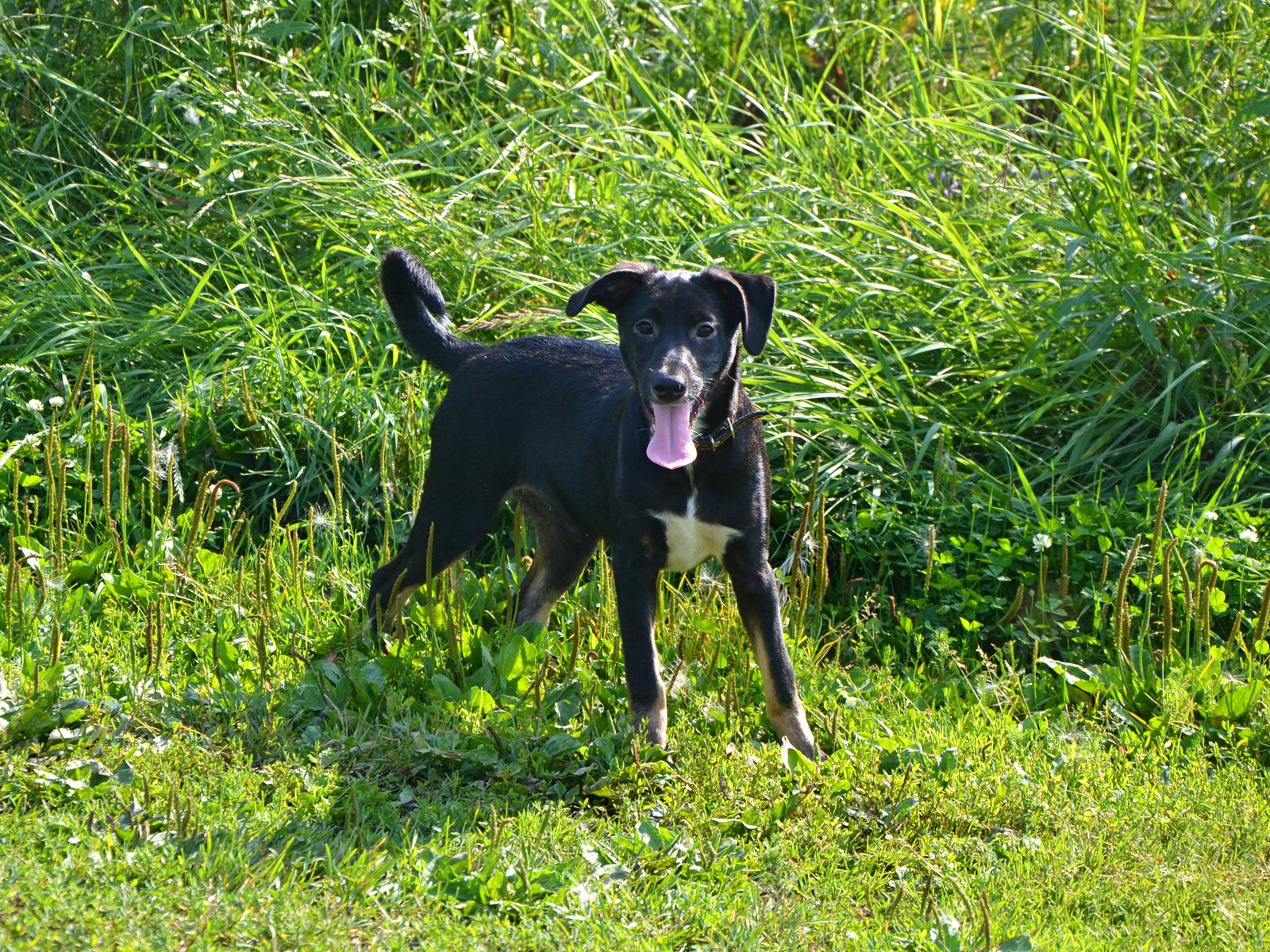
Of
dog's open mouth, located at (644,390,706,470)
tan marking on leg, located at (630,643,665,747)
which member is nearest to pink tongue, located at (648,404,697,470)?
dog's open mouth, located at (644,390,706,470)

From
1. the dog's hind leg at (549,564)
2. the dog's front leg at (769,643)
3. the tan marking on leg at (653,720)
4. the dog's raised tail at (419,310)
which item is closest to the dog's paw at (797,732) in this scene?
the dog's front leg at (769,643)

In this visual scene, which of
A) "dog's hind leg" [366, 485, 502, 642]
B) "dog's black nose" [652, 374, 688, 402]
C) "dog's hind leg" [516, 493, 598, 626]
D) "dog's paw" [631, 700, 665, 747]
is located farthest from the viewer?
"dog's hind leg" [516, 493, 598, 626]

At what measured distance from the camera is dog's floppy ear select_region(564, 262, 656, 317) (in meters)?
3.64

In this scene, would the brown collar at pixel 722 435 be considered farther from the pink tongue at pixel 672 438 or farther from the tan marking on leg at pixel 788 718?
the tan marking on leg at pixel 788 718

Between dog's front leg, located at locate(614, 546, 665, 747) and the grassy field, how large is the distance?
108mm

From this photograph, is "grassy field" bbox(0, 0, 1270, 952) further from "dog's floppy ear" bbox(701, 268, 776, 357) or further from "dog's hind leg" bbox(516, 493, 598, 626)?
"dog's floppy ear" bbox(701, 268, 776, 357)

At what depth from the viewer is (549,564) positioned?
428 centimetres

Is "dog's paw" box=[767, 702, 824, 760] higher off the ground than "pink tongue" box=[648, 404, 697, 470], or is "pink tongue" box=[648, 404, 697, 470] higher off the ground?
"pink tongue" box=[648, 404, 697, 470]

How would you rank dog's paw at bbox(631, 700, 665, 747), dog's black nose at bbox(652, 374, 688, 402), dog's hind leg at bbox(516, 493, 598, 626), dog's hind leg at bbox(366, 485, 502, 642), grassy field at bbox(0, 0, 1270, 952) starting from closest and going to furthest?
grassy field at bbox(0, 0, 1270, 952) → dog's black nose at bbox(652, 374, 688, 402) → dog's paw at bbox(631, 700, 665, 747) → dog's hind leg at bbox(366, 485, 502, 642) → dog's hind leg at bbox(516, 493, 598, 626)

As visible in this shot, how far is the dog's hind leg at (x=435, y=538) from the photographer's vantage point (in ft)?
13.6

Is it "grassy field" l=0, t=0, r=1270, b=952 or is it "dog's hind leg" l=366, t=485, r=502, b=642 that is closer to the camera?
"grassy field" l=0, t=0, r=1270, b=952

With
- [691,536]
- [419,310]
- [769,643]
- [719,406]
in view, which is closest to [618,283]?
[719,406]

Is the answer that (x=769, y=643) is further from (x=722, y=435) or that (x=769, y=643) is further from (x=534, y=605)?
(x=534, y=605)

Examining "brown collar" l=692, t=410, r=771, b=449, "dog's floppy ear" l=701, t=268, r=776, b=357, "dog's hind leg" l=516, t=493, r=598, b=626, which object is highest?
"dog's floppy ear" l=701, t=268, r=776, b=357
